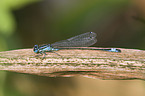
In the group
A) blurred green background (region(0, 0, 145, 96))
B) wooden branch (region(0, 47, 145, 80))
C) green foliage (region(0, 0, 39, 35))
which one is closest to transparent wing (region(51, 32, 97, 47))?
blurred green background (region(0, 0, 145, 96))

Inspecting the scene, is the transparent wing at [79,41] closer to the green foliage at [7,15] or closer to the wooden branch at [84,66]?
the green foliage at [7,15]

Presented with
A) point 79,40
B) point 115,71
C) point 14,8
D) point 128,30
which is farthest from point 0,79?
point 128,30

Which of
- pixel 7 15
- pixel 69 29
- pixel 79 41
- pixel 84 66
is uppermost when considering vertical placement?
pixel 7 15

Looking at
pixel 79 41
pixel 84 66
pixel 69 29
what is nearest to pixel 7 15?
pixel 69 29

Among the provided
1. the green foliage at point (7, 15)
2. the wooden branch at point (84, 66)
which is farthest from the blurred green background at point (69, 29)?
the wooden branch at point (84, 66)

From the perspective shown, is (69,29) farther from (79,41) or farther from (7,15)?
(7,15)

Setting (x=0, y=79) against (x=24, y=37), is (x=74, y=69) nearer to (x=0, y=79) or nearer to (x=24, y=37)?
(x=0, y=79)
